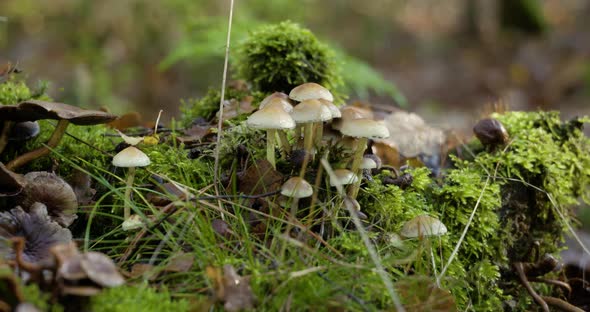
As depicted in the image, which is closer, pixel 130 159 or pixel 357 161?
pixel 130 159

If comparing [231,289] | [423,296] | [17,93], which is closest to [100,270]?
[231,289]

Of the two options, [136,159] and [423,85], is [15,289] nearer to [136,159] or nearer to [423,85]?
[136,159]

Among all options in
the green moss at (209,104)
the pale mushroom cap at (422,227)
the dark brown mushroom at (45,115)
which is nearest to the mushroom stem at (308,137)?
the pale mushroom cap at (422,227)

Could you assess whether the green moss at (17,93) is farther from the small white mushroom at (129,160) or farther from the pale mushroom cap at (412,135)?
the pale mushroom cap at (412,135)

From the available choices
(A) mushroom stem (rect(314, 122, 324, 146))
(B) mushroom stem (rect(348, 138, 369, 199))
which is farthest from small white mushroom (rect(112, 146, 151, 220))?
(B) mushroom stem (rect(348, 138, 369, 199))

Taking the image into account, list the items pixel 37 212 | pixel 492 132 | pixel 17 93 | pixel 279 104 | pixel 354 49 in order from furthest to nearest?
pixel 354 49 < pixel 492 132 < pixel 17 93 < pixel 279 104 < pixel 37 212

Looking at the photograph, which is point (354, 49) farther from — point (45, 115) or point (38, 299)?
point (38, 299)
